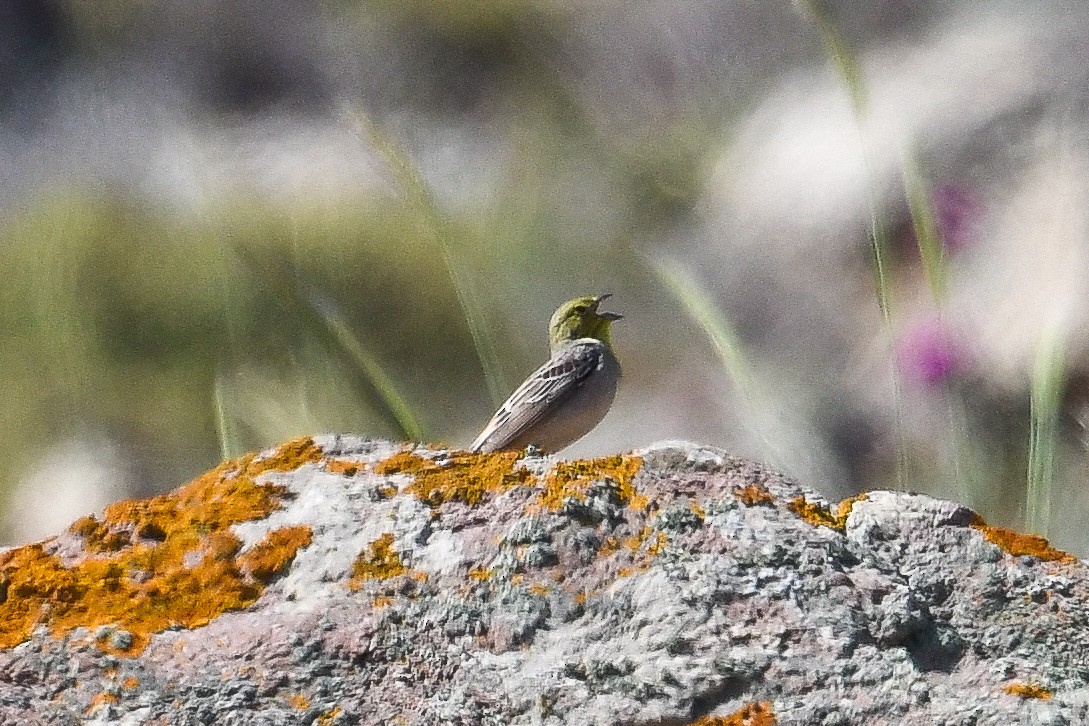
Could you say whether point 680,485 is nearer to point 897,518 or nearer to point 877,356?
point 897,518

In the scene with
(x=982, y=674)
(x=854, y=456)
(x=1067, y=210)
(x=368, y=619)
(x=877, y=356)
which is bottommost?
(x=982, y=674)

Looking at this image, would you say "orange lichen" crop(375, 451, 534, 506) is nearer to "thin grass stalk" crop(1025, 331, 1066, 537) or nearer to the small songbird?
"thin grass stalk" crop(1025, 331, 1066, 537)

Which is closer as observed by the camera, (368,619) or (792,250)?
(368,619)

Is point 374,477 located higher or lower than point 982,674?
higher

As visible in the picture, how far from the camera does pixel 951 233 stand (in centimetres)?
700

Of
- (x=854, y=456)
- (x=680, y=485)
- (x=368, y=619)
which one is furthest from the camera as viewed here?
(x=854, y=456)

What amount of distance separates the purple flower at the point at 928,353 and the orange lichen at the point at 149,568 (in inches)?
122

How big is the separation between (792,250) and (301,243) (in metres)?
2.34

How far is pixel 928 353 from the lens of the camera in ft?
18.7

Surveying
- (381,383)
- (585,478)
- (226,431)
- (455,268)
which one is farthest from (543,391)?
(585,478)

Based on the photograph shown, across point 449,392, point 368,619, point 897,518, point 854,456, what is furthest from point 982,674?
point 449,392

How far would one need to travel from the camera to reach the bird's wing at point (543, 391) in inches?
232

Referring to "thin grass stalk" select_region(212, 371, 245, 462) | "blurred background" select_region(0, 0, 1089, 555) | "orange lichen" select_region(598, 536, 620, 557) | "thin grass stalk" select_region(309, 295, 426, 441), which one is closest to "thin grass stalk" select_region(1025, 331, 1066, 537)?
"blurred background" select_region(0, 0, 1089, 555)

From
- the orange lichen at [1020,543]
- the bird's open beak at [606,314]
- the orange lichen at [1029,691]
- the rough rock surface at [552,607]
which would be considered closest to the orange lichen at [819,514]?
the rough rock surface at [552,607]
